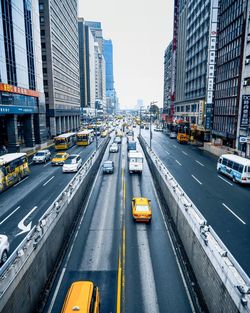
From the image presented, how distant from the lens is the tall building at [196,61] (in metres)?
59.2

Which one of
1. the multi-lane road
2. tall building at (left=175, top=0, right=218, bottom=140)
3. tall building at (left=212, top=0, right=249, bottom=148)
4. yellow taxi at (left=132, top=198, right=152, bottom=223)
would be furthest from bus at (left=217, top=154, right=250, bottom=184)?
tall building at (left=175, top=0, right=218, bottom=140)

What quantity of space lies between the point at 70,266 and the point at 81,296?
5428 millimetres

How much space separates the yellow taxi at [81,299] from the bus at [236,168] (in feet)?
82.5

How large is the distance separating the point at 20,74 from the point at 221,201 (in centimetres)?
4780

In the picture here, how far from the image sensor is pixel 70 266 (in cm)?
1458

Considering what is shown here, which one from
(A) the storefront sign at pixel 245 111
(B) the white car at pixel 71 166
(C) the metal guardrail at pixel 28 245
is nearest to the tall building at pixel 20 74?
(B) the white car at pixel 71 166

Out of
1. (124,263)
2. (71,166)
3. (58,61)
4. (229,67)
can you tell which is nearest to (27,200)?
(71,166)

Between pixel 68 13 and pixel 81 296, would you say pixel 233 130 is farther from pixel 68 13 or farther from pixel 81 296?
pixel 68 13

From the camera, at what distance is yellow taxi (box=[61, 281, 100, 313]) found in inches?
350

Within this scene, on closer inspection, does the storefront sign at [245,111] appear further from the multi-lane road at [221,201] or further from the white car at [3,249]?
the white car at [3,249]

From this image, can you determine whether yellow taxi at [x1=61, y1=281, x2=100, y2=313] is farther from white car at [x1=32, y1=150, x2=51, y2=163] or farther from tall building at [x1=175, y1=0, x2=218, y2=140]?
Result: tall building at [x1=175, y1=0, x2=218, y2=140]

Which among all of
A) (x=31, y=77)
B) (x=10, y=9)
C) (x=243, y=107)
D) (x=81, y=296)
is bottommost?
(x=81, y=296)

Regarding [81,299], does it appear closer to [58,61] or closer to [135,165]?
[135,165]

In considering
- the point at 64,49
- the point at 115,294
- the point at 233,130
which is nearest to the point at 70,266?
the point at 115,294
